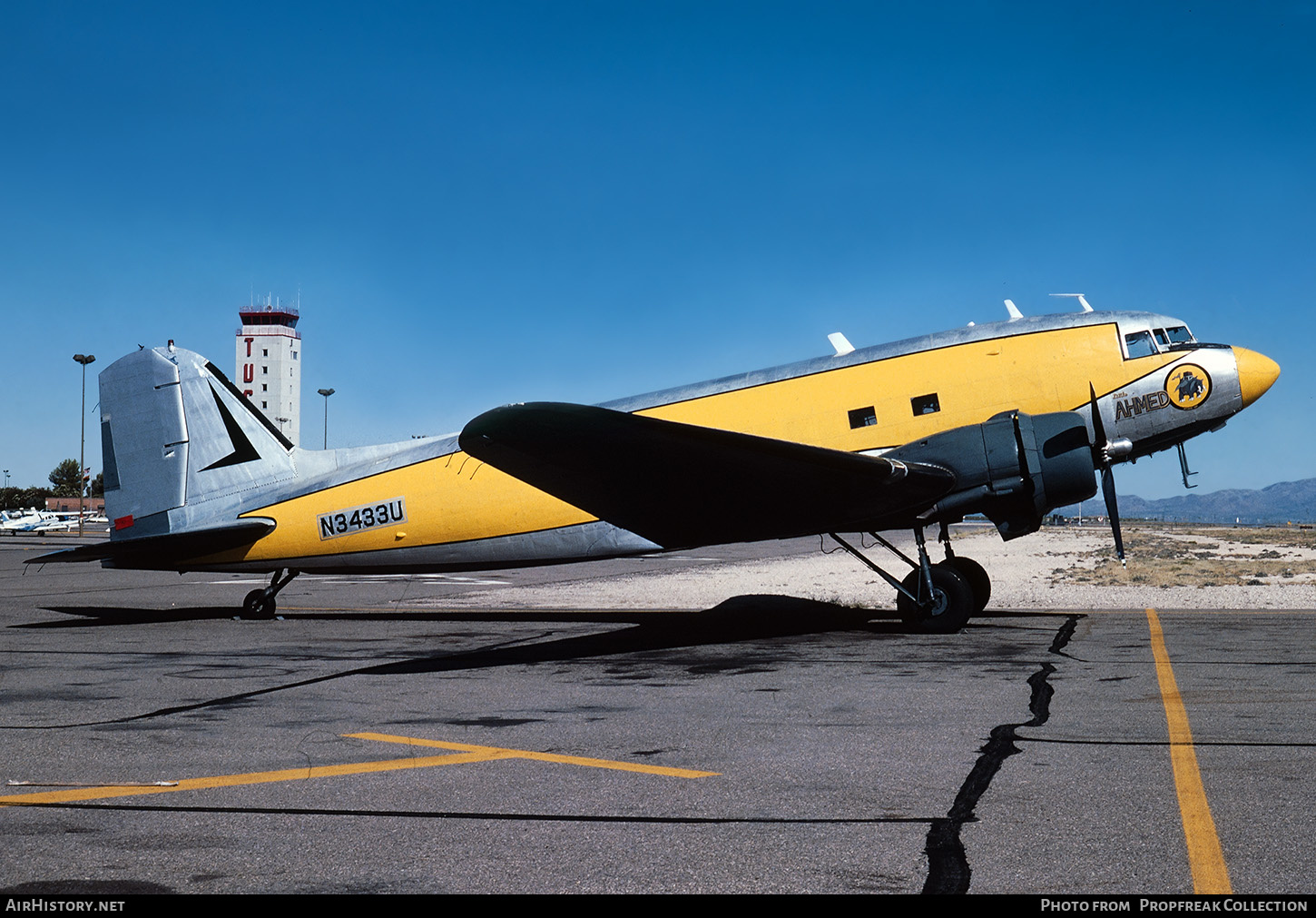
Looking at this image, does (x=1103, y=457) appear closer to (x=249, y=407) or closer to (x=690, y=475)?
(x=690, y=475)

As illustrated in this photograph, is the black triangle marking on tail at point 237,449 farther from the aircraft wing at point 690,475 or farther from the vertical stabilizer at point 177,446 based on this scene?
the aircraft wing at point 690,475

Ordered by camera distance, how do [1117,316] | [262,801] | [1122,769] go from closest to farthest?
[262,801]
[1122,769]
[1117,316]

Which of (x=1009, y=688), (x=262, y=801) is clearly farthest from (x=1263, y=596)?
(x=262, y=801)

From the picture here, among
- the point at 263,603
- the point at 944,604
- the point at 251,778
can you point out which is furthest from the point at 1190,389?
the point at 263,603

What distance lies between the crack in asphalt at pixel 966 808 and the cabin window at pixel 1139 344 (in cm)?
810

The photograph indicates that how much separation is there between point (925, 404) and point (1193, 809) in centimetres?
1076

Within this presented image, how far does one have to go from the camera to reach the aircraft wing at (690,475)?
11297mm

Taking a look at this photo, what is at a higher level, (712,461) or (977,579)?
(712,461)

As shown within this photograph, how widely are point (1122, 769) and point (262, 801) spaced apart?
17.2 feet

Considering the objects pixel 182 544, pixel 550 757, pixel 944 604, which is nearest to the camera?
pixel 550 757

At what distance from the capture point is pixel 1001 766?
6238 millimetres

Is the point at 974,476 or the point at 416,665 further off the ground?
the point at 974,476

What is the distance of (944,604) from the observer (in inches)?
577

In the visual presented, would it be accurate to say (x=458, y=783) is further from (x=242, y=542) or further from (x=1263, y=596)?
(x=1263, y=596)
